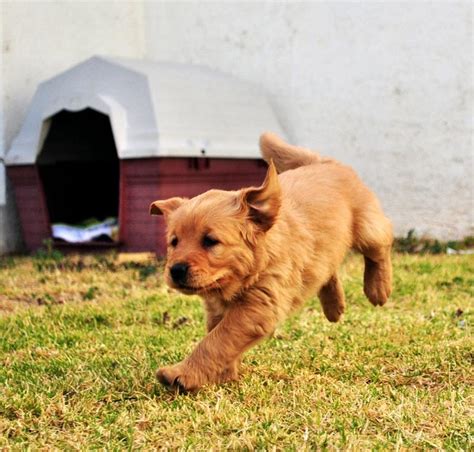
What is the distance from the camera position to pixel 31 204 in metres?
7.69

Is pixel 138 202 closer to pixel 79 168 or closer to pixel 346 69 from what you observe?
pixel 79 168

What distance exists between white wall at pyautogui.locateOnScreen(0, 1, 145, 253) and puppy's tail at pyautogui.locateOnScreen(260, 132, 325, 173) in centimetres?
436

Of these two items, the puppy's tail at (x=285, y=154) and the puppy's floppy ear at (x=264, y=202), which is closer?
the puppy's floppy ear at (x=264, y=202)

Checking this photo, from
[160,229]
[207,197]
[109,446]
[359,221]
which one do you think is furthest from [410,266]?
[109,446]

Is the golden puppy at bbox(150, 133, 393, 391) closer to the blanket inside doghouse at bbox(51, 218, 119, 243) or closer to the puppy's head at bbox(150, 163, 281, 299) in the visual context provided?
the puppy's head at bbox(150, 163, 281, 299)

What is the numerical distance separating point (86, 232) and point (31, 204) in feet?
2.05

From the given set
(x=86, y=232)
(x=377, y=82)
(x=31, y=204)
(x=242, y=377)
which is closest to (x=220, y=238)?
(x=242, y=377)

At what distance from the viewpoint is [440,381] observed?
3258 mm

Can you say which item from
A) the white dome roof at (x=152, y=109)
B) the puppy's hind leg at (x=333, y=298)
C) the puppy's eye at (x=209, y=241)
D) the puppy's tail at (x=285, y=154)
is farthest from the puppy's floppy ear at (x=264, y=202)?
the white dome roof at (x=152, y=109)

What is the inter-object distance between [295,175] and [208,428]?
1.54 meters

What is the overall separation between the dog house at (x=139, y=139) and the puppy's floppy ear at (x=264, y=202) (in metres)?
3.85

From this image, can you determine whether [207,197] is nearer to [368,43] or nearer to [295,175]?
[295,175]

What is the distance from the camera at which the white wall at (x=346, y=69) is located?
316 inches

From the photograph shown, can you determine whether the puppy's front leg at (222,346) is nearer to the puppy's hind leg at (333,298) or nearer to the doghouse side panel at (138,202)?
the puppy's hind leg at (333,298)
